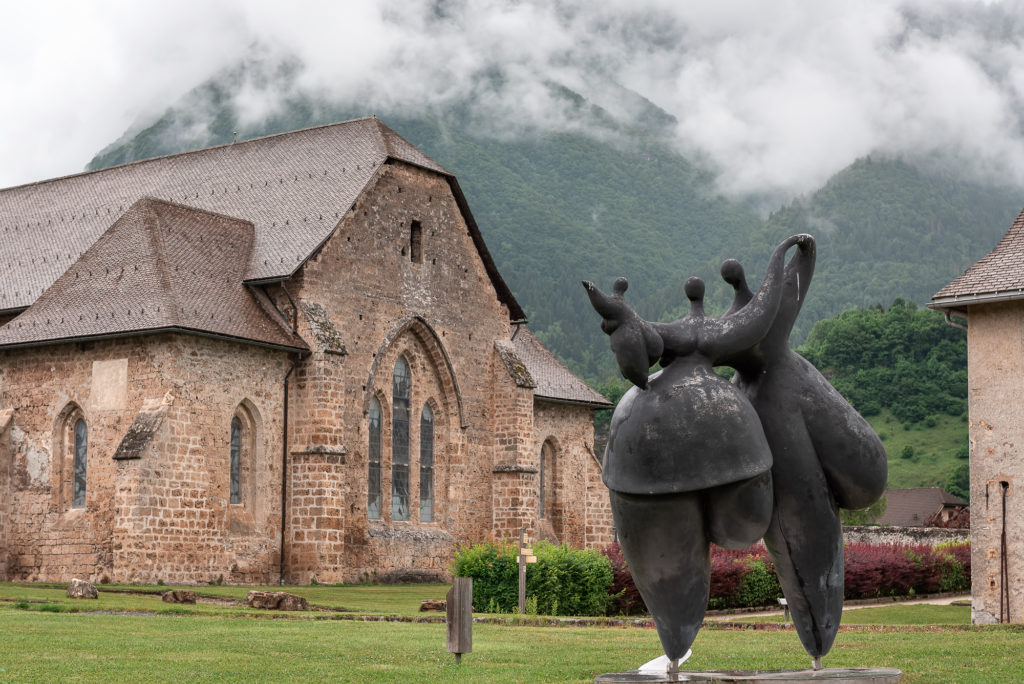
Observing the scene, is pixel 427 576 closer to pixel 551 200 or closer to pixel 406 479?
pixel 406 479

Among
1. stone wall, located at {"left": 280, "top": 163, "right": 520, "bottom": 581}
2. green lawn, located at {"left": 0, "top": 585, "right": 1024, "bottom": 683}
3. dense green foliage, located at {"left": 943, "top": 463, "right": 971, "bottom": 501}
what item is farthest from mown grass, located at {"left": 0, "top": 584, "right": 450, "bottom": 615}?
dense green foliage, located at {"left": 943, "top": 463, "right": 971, "bottom": 501}

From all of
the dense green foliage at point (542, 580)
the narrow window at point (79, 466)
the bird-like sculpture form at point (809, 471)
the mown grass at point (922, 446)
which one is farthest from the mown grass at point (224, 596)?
the mown grass at point (922, 446)

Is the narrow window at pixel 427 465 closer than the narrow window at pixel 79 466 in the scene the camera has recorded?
No

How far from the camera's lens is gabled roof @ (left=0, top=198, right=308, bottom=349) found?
3133cm

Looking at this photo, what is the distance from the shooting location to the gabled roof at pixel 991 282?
23891 millimetres

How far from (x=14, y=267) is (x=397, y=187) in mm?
10221

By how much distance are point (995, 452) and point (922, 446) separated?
6421 cm

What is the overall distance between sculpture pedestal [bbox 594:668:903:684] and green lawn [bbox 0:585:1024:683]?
3.25 metres

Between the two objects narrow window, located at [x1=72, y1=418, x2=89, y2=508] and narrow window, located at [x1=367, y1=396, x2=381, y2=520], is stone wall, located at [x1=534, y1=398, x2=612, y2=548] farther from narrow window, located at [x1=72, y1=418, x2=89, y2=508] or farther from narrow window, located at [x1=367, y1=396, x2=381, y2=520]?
narrow window, located at [x1=72, y1=418, x2=89, y2=508]

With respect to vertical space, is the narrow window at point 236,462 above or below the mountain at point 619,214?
below

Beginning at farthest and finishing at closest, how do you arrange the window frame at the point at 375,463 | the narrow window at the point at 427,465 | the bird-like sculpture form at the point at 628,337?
the narrow window at the point at 427,465
the window frame at the point at 375,463
the bird-like sculpture form at the point at 628,337

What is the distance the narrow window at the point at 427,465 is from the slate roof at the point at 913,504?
138 feet

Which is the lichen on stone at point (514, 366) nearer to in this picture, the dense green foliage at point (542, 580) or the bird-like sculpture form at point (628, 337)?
the dense green foliage at point (542, 580)

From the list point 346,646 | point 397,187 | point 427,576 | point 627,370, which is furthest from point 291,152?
point 627,370
